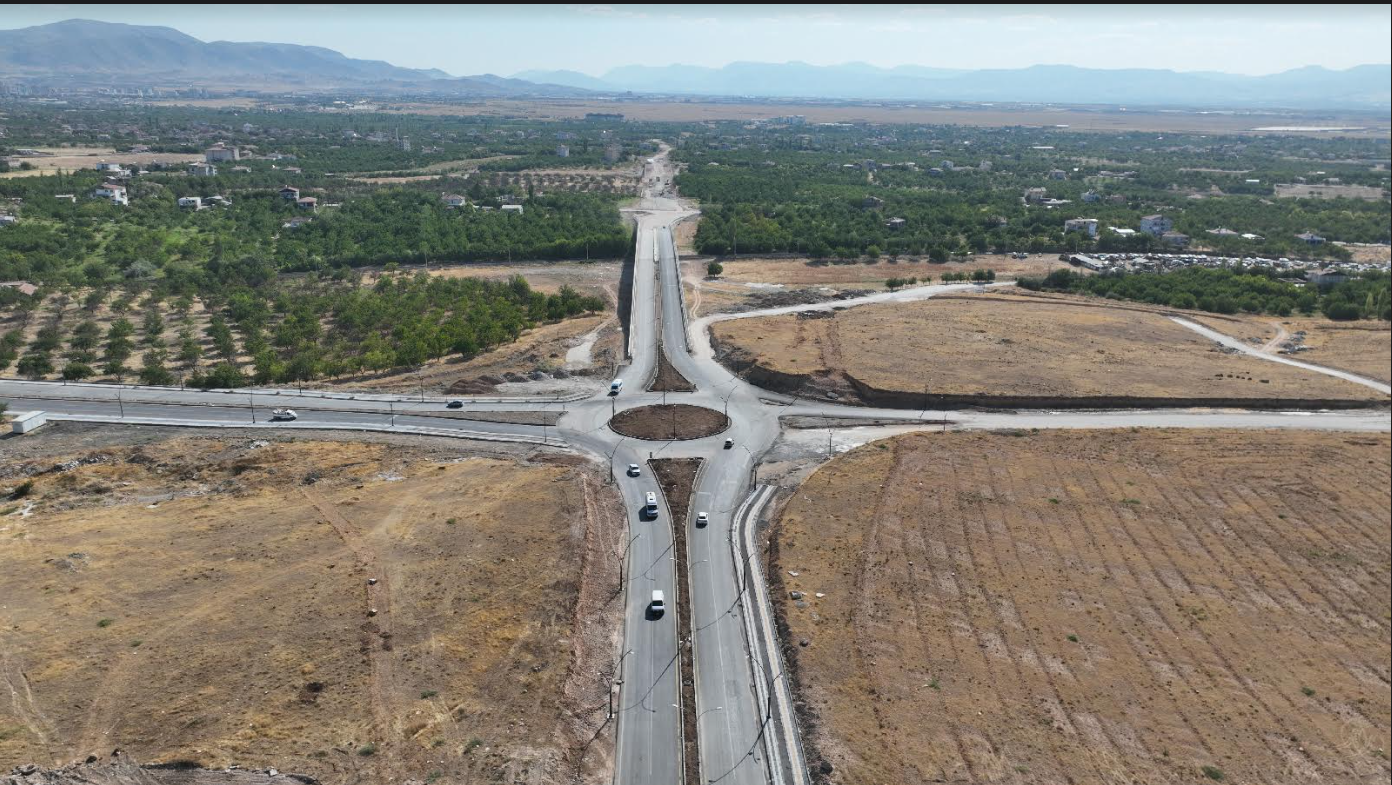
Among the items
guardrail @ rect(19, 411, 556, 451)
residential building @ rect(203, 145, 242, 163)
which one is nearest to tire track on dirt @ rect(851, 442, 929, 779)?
guardrail @ rect(19, 411, 556, 451)

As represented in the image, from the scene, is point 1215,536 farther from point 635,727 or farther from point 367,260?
point 367,260

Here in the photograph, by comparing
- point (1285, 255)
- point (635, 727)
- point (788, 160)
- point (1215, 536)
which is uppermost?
point (788, 160)

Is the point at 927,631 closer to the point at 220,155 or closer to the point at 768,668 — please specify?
the point at 768,668

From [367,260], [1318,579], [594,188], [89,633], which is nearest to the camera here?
[89,633]

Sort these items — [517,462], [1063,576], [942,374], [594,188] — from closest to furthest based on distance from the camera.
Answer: [1063,576] → [517,462] → [942,374] → [594,188]

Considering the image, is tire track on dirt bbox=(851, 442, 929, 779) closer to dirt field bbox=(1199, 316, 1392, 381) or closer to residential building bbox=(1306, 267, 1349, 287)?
dirt field bbox=(1199, 316, 1392, 381)

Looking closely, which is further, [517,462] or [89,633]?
[517,462]

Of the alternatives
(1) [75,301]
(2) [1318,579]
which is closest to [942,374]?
(2) [1318,579]

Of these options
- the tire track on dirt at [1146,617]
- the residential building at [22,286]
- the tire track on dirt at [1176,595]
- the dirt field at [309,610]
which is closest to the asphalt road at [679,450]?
the dirt field at [309,610]

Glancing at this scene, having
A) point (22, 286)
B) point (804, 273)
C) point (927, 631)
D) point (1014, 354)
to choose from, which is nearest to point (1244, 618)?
point (927, 631)
